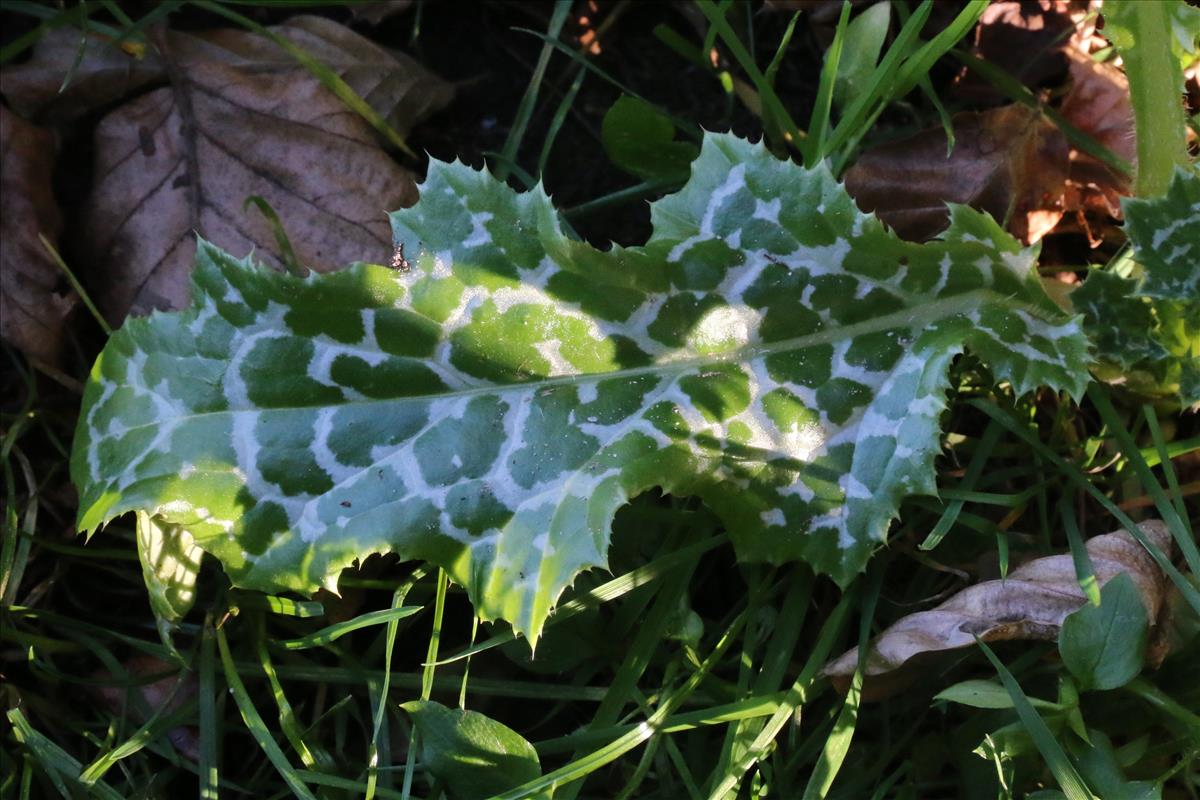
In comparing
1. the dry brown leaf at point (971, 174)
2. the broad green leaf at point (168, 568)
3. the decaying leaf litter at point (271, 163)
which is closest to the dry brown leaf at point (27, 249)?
the decaying leaf litter at point (271, 163)

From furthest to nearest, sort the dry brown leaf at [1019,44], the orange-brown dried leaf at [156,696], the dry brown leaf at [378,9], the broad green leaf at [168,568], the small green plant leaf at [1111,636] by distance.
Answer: the dry brown leaf at [378,9], the dry brown leaf at [1019,44], the orange-brown dried leaf at [156,696], the broad green leaf at [168,568], the small green plant leaf at [1111,636]

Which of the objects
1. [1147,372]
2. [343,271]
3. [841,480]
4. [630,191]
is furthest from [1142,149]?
[343,271]

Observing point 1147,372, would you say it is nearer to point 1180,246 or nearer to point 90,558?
point 1180,246

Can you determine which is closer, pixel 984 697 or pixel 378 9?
pixel 984 697

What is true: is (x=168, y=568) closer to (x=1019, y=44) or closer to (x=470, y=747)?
(x=470, y=747)

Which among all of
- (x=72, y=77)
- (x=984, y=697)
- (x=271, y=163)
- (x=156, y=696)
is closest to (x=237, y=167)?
(x=271, y=163)

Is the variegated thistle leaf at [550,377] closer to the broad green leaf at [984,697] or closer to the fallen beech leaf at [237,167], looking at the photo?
the broad green leaf at [984,697]

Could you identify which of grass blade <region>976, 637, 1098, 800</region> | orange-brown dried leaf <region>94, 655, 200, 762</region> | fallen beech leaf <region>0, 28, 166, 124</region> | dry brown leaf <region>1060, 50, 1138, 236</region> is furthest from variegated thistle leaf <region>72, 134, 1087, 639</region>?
fallen beech leaf <region>0, 28, 166, 124</region>
